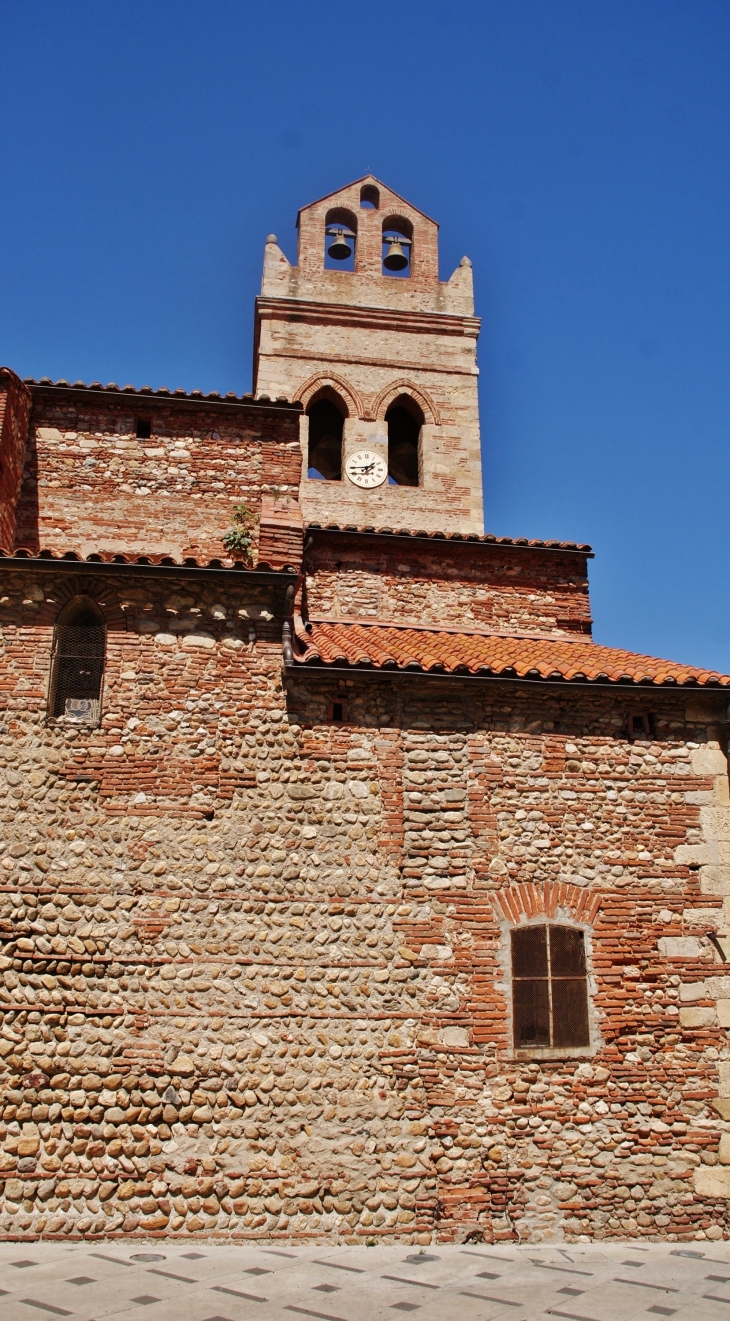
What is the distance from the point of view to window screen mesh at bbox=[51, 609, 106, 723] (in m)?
8.66

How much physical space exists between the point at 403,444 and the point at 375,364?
5.00 ft

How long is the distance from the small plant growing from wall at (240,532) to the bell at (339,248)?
961 centimetres

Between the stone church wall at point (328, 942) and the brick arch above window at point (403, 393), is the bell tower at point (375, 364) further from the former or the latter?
the stone church wall at point (328, 942)

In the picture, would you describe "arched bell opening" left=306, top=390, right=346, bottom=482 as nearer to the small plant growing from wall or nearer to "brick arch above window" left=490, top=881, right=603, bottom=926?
the small plant growing from wall

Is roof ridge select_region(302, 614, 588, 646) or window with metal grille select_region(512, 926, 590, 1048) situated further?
roof ridge select_region(302, 614, 588, 646)

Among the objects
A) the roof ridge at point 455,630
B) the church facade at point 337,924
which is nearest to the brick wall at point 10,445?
the church facade at point 337,924

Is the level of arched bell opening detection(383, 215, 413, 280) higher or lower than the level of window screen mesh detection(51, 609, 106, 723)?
higher

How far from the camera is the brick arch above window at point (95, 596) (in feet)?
29.0

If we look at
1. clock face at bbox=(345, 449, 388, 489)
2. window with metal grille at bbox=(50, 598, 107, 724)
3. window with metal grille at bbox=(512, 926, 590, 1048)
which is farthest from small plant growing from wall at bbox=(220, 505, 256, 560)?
clock face at bbox=(345, 449, 388, 489)

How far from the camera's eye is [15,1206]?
7.26 meters

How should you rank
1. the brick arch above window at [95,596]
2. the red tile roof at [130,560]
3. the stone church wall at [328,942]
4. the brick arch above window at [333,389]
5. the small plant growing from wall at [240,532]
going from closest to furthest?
the stone church wall at [328,942] < the red tile roof at [130,560] < the brick arch above window at [95,596] < the small plant growing from wall at [240,532] < the brick arch above window at [333,389]

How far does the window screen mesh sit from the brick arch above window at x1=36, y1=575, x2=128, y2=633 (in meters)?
0.13

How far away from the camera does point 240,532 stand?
10602 mm

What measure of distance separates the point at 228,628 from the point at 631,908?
452 centimetres
